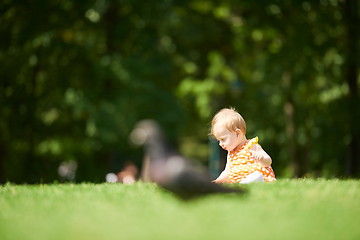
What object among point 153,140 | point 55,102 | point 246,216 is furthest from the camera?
point 55,102

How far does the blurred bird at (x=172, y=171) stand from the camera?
187 inches

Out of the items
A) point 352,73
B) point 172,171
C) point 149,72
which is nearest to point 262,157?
point 172,171

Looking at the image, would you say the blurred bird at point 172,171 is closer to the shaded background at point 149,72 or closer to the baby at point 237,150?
the baby at point 237,150

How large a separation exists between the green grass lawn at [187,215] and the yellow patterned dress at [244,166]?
1068 millimetres

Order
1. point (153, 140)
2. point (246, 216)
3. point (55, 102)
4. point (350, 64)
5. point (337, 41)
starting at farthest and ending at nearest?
point (55, 102), point (337, 41), point (350, 64), point (153, 140), point (246, 216)

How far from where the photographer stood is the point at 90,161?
2092 cm

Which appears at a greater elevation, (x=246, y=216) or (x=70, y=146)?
(x=70, y=146)

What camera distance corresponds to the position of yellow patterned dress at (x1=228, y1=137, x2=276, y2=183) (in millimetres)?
7457

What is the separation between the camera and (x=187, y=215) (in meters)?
4.60

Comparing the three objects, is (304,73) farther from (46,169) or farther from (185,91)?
(46,169)

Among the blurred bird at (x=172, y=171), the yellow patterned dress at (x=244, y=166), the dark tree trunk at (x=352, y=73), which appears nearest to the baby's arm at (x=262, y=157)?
the yellow patterned dress at (x=244, y=166)

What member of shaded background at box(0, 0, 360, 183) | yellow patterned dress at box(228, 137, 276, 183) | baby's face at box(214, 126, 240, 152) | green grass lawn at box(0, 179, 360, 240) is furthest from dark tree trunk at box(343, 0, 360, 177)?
green grass lawn at box(0, 179, 360, 240)

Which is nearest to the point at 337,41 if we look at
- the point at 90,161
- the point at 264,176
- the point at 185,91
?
the point at 185,91

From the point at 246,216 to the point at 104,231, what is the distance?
4.13 feet
